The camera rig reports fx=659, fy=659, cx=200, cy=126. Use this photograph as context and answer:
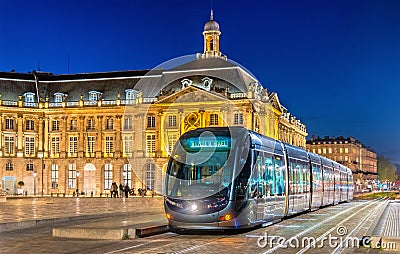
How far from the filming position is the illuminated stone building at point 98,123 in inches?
3150

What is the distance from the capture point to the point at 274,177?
2188cm

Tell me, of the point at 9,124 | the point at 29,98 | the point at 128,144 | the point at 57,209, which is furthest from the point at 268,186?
the point at 29,98

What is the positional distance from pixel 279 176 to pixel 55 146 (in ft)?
213

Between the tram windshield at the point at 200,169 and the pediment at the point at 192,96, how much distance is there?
5724cm

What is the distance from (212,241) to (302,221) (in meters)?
8.25

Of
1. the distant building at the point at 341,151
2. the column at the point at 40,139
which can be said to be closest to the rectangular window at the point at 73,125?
the column at the point at 40,139

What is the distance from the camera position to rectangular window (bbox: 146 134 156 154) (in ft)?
266

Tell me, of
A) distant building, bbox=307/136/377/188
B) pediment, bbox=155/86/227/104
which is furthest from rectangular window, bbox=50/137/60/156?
distant building, bbox=307/136/377/188

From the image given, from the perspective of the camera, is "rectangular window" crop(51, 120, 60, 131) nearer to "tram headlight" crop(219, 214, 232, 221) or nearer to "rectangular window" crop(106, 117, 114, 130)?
"rectangular window" crop(106, 117, 114, 130)

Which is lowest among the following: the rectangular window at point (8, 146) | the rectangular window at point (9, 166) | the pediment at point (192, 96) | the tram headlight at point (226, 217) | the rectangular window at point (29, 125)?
the tram headlight at point (226, 217)

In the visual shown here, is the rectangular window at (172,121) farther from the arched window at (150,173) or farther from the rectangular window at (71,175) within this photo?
the rectangular window at (71,175)

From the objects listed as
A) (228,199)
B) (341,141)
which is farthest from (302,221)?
(341,141)

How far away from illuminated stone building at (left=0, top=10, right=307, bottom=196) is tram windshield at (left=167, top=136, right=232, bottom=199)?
58991mm

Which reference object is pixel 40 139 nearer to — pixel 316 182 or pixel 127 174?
pixel 127 174
